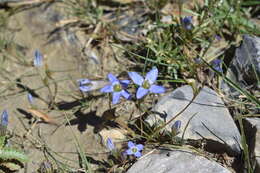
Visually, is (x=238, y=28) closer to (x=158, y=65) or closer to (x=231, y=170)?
(x=158, y=65)

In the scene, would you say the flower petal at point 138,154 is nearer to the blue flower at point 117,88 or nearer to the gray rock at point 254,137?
the blue flower at point 117,88

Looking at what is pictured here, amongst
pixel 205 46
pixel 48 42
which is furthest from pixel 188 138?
pixel 48 42

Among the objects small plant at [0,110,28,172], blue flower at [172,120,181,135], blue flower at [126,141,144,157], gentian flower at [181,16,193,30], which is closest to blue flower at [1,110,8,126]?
small plant at [0,110,28,172]

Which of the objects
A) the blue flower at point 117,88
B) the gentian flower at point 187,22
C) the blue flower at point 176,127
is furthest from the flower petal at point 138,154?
the gentian flower at point 187,22

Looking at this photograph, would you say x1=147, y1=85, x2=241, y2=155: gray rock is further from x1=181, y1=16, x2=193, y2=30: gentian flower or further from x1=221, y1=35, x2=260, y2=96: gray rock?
x1=181, y1=16, x2=193, y2=30: gentian flower

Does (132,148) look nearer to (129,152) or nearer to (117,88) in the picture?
(129,152)
